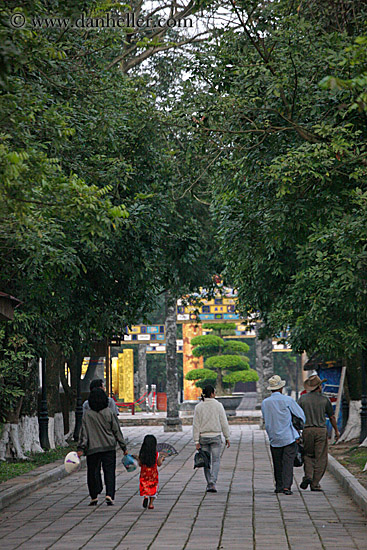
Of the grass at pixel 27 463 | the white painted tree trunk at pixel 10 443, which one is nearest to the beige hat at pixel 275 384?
the grass at pixel 27 463

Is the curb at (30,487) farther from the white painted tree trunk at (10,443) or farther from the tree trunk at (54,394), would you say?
the tree trunk at (54,394)

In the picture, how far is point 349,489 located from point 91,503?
3.73 m

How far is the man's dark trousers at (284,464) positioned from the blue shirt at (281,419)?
0.10 m

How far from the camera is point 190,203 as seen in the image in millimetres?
23797

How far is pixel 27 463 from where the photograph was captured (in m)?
18.0

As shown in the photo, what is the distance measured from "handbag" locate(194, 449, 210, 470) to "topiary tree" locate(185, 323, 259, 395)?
94.0 ft

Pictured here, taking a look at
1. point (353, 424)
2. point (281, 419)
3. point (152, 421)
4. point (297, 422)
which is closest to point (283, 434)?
point (281, 419)

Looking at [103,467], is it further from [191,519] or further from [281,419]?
[281,419]

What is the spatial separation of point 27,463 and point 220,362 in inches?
1008

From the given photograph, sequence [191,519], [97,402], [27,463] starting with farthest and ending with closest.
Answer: [27,463] < [97,402] < [191,519]

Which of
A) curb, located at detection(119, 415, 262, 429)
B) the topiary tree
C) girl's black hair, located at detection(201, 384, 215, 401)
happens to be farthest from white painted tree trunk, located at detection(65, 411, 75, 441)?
the topiary tree

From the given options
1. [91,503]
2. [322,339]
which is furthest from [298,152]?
[91,503]

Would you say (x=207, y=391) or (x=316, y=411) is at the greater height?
(x=207, y=391)

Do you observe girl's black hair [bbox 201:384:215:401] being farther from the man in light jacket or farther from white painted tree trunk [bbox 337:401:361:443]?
white painted tree trunk [bbox 337:401:361:443]
